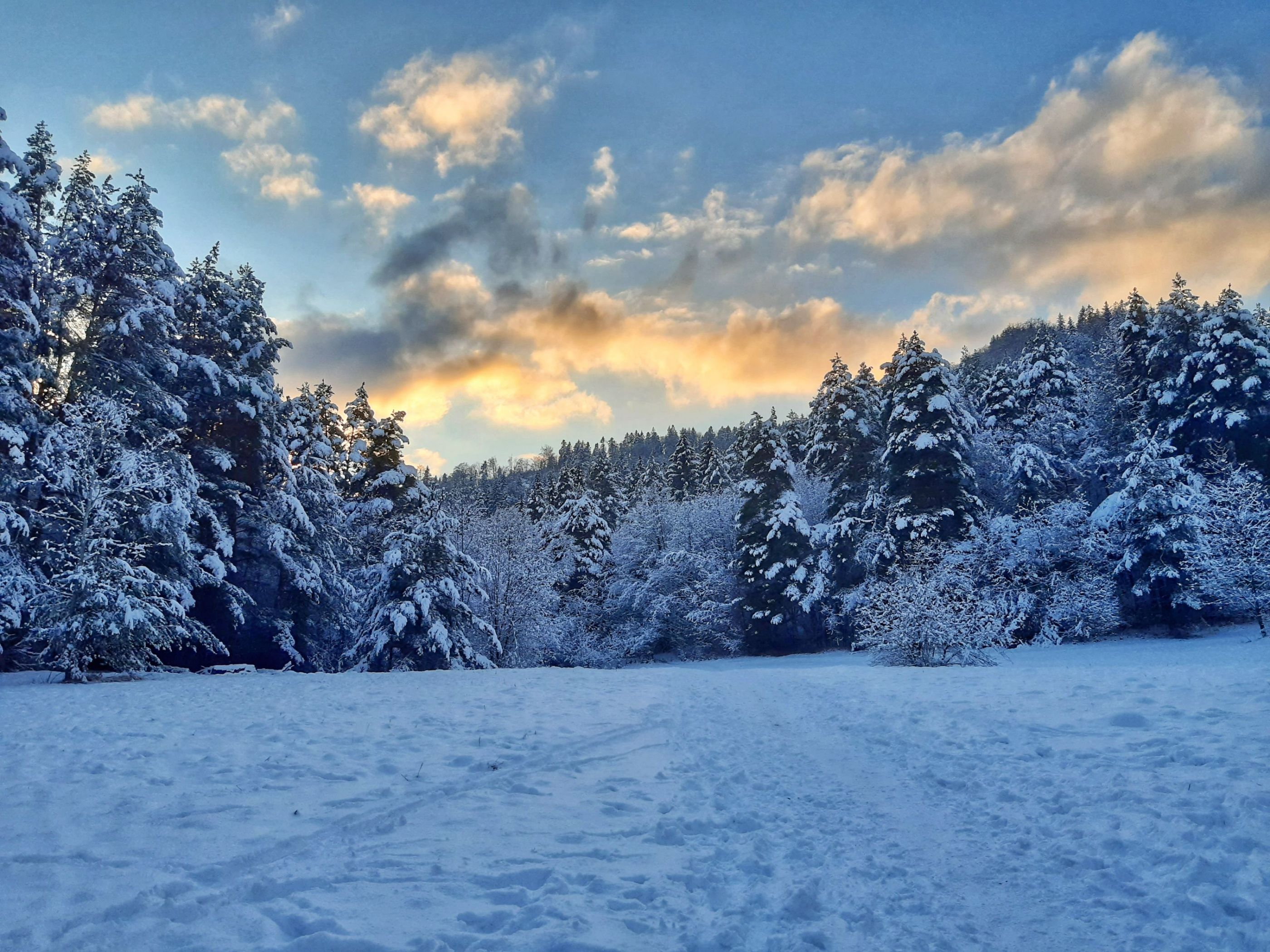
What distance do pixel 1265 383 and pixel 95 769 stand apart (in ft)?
129

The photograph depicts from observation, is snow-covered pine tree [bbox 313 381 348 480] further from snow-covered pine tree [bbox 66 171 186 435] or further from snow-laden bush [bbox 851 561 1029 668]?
snow-laden bush [bbox 851 561 1029 668]

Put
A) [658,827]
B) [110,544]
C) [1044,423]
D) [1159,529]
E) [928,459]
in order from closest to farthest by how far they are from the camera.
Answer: [658,827] < [110,544] < [1159,529] < [928,459] < [1044,423]

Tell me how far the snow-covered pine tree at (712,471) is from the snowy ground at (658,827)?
3742cm

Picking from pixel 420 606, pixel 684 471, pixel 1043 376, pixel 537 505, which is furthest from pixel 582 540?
pixel 1043 376

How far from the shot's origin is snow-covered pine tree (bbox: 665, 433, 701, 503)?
2260 inches

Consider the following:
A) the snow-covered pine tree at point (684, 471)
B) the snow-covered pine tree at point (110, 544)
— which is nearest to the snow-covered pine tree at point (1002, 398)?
the snow-covered pine tree at point (684, 471)

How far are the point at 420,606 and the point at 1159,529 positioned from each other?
2428 centimetres

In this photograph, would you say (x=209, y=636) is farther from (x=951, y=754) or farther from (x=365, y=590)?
(x=951, y=754)

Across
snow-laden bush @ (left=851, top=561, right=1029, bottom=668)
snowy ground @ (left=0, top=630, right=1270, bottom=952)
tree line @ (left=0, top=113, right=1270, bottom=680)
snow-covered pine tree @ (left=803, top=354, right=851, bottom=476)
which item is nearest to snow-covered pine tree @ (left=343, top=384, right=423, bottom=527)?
tree line @ (left=0, top=113, right=1270, bottom=680)

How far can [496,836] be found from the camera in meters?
5.53

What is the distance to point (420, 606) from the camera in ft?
70.8

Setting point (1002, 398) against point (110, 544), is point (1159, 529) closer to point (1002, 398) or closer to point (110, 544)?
point (1002, 398)

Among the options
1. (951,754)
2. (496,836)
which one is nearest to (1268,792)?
(951,754)

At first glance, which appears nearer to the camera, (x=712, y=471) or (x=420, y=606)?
(x=420, y=606)
